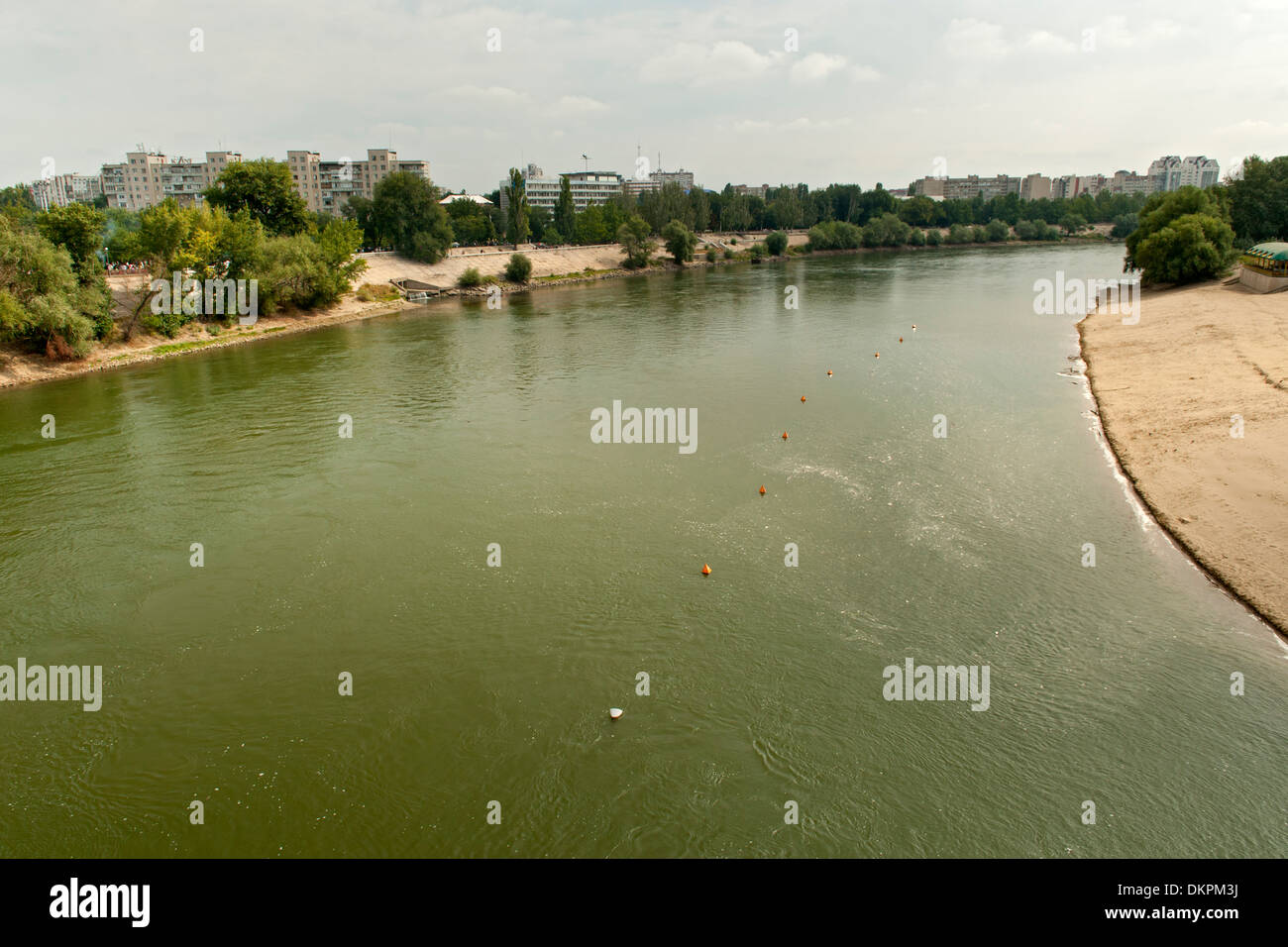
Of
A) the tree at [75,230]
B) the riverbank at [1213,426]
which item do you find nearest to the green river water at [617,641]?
the riverbank at [1213,426]

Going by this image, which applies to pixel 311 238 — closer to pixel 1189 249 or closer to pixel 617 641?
pixel 617 641

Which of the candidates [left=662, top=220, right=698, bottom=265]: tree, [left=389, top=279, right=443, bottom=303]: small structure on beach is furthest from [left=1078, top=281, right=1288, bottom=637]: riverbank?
[left=662, top=220, right=698, bottom=265]: tree

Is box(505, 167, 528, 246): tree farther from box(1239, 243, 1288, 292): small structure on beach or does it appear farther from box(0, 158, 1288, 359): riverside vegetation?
box(1239, 243, 1288, 292): small structure on beach

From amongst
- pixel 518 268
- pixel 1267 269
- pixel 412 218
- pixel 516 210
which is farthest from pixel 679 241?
pixel 1267 269

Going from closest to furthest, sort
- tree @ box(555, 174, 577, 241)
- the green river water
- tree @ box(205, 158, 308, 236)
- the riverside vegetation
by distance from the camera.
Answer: the green river water → the riverside vegetation → tree @ box(205, 158, 308, 236) → tree @ box(555, 174, 577, 241)

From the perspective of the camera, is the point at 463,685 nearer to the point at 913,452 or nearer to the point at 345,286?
the point at 913,452

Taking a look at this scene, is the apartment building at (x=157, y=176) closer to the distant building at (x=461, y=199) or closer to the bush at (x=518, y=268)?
the distant building at (x=461, y=199)

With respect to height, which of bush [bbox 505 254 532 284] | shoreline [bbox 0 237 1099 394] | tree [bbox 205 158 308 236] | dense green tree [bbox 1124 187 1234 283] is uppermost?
tree [bbox 205 158 308 236]
